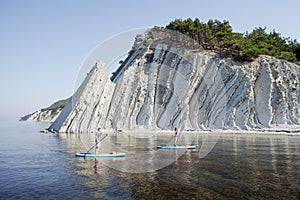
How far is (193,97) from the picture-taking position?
2290 inches

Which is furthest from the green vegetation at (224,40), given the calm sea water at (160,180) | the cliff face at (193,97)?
the calm sea water at (160,180)

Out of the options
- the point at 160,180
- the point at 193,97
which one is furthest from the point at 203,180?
the point at 193,97

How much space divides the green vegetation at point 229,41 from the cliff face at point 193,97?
107 inches

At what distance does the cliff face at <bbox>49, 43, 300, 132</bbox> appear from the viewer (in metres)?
53.0

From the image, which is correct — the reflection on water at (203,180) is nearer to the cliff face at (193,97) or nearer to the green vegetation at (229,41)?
the cliff face at (193,97)

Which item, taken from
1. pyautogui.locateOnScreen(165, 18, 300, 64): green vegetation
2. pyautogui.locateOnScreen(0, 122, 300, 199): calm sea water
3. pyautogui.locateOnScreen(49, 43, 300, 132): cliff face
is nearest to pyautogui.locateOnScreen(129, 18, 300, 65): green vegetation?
pyautogui.locateOnScreen(165, 18, 300, 64): green vegetation

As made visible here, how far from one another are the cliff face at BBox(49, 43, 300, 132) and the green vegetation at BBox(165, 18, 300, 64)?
273cm

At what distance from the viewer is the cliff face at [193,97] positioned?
53031 millimetres

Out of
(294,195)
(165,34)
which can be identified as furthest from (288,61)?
(294,195)

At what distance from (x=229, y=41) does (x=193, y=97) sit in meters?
14.8

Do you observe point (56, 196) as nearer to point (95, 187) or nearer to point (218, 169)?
point (95, 187)

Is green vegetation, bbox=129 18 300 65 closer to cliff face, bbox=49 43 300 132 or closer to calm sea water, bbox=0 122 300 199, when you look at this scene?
cliff face, bbox=49 43 300 132

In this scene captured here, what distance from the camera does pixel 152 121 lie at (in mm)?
57062

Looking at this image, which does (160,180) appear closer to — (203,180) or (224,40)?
(203,180)
